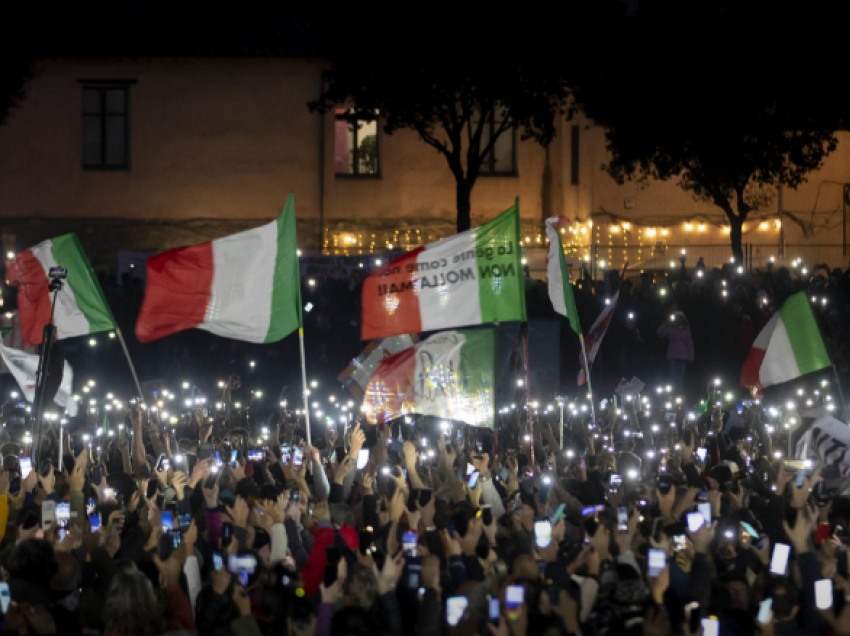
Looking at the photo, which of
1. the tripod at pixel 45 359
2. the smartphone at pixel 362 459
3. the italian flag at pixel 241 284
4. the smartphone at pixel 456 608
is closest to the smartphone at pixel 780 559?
the smartphone at pixel 456 608

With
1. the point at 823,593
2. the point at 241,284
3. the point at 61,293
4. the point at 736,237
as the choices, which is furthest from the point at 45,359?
the point at 736,237

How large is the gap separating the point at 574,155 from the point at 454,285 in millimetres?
18744

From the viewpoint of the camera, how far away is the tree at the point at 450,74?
2334 cm

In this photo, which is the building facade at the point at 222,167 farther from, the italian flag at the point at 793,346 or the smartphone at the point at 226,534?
the smartphone at the point at 226,534

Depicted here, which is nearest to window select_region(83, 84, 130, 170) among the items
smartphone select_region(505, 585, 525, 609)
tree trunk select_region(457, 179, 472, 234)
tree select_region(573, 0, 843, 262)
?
tree trunk select_region(457, 179, 472, 234)

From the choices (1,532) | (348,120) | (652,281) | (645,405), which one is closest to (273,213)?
(348,120)

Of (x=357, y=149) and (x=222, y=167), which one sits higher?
(x=357, y=149)

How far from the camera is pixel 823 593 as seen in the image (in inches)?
259

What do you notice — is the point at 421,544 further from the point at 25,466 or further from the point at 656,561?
the point at 25,466

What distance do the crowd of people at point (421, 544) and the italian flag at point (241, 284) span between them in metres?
1.22

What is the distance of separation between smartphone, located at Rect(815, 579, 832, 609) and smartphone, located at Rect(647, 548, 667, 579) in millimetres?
777

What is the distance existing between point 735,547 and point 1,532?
445cm

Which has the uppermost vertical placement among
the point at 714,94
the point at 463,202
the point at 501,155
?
the point at 714,94

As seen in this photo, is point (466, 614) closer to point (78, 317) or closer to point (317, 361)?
point (78, 317)
